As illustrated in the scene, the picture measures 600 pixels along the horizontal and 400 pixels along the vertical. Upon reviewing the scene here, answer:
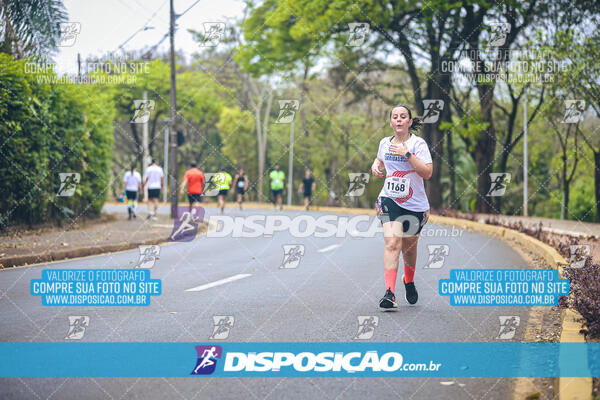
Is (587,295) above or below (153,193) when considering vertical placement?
above

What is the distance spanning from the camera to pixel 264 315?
20.7 feet

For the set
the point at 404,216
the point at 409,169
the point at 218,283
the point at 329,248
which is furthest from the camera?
the point at 329,248

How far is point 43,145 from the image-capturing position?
14.7m

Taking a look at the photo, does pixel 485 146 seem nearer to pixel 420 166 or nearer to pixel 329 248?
pixel 329 248

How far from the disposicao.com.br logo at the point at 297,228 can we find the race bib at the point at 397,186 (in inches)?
389

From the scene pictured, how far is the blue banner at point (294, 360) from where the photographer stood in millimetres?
4492

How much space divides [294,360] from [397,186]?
7.62ft

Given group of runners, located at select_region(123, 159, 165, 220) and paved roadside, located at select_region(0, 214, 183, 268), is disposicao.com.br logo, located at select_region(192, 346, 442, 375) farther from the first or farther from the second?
group of runners, located at select_region(123, 159, 165, 220)

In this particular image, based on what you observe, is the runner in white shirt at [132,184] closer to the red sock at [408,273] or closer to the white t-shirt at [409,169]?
the red sock at [408,273]

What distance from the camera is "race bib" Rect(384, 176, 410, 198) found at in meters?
6.43

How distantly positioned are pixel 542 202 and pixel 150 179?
98.7 ft

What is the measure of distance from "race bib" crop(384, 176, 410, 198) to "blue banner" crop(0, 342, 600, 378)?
171 cm

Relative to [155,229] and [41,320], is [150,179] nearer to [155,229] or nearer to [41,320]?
[155,229]

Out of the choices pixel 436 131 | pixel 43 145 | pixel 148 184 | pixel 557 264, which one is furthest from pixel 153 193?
pixel 557 264
